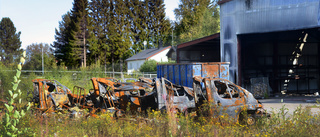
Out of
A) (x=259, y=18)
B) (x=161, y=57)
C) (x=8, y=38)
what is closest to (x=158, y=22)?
(x=161, y=57)

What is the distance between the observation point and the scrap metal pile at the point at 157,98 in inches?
316

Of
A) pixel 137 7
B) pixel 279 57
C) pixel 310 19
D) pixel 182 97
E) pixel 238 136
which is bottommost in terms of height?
pixel 238 136

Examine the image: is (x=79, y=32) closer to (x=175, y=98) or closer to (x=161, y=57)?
(x=161, y=57)

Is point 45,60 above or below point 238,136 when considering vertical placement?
above

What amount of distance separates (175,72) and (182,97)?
8.19 metres

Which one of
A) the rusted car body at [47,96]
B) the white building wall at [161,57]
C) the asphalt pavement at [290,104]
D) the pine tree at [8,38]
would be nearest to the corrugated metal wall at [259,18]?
the asphalt pavement at [290,104]

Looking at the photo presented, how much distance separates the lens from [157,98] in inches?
333

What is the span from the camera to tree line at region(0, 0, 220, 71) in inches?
1978

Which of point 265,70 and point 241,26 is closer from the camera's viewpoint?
point 241,26

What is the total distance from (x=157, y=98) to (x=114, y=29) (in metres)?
50.2

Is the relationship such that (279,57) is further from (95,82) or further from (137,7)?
(137,7)

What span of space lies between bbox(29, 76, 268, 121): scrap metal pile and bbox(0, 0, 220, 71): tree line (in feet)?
126

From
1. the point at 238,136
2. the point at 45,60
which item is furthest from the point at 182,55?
the point at 45,60

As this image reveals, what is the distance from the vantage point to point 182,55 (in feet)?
82.2
